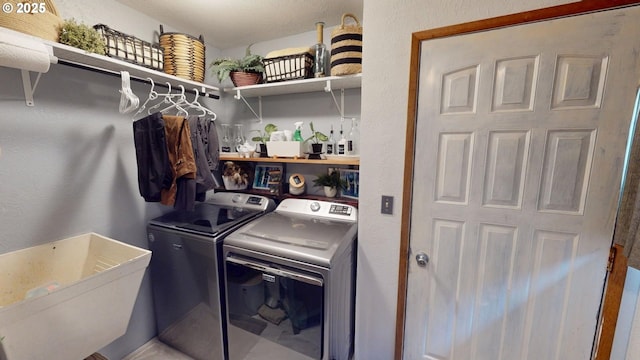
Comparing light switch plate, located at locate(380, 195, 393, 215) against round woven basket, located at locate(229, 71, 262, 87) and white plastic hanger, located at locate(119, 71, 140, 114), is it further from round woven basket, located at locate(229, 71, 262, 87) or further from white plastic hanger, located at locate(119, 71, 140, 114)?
white plastic hanger, located at locate(119, 71, 140, 114)

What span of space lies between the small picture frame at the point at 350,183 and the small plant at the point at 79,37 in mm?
1640

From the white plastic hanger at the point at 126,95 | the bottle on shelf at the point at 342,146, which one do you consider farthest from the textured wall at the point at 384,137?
the white plastic hanger at the point at 126,95

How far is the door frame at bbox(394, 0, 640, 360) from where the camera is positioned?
3.19ft

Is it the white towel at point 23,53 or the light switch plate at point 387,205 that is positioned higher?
the white towel at point 23,53

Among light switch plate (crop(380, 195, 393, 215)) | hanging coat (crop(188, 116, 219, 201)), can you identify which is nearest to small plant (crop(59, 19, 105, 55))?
hanging coat (crop(188, 116, 219, 201))

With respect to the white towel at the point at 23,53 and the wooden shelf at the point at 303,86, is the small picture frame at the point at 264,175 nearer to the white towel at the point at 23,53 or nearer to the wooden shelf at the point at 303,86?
the wooden shelf at the point at 303,86

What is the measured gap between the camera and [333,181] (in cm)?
193

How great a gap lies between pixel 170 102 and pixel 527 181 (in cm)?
227

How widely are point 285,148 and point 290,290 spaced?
3.25 feet

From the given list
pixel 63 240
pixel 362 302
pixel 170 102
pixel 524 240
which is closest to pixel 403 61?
pixel 524 240

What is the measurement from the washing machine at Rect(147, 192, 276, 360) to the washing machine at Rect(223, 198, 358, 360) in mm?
81

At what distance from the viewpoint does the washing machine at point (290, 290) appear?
1.33m

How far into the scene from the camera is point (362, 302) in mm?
1538

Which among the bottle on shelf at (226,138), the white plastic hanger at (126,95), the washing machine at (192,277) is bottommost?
the washing machine at (192,277)
